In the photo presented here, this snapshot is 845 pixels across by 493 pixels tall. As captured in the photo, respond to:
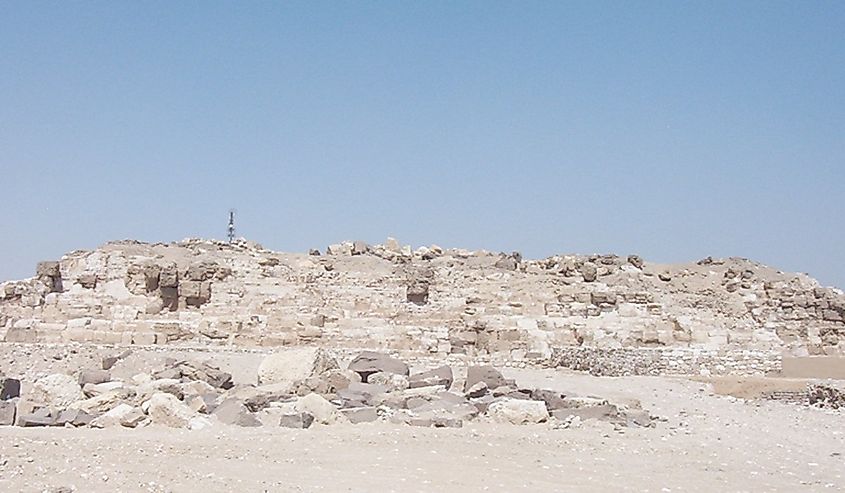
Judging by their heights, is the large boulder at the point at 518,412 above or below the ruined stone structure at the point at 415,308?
below

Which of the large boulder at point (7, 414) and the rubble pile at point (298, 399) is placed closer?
the large boulder at point (7, 414)

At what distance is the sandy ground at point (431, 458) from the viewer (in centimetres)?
795

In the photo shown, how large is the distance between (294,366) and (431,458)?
551 cm

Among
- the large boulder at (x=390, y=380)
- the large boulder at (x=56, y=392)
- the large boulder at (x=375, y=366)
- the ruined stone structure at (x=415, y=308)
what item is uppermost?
the ruined stone structure at (x=415, y=308)

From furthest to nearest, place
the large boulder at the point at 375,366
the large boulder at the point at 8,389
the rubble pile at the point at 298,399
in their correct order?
the large boulder at the point at 375,366
the large boulder at the point at 8,389
the rubble pile at the point at 298,399

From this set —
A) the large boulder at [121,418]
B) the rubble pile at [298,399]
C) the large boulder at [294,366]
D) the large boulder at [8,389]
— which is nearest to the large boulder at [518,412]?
the rubble pile at [298,399]

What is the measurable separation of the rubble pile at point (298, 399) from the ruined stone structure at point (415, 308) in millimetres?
4778

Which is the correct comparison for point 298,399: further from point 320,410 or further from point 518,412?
point 518,412

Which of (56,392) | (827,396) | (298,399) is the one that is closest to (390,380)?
(298,399)

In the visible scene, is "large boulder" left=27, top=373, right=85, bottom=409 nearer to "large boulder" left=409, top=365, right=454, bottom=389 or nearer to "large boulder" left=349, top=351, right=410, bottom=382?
"large boulder" left=349, top=351, right=410, bottom=382

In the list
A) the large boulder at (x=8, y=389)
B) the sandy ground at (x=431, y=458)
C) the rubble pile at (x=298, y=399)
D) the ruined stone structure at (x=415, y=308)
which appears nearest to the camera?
the sandy ground at (x=431, y=458)

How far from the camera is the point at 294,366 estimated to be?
47.6 feet

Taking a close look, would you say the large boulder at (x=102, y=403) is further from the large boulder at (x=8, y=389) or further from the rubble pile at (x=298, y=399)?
the large boulder at (x=8, y=389)

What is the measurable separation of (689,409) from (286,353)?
6.97 meters
